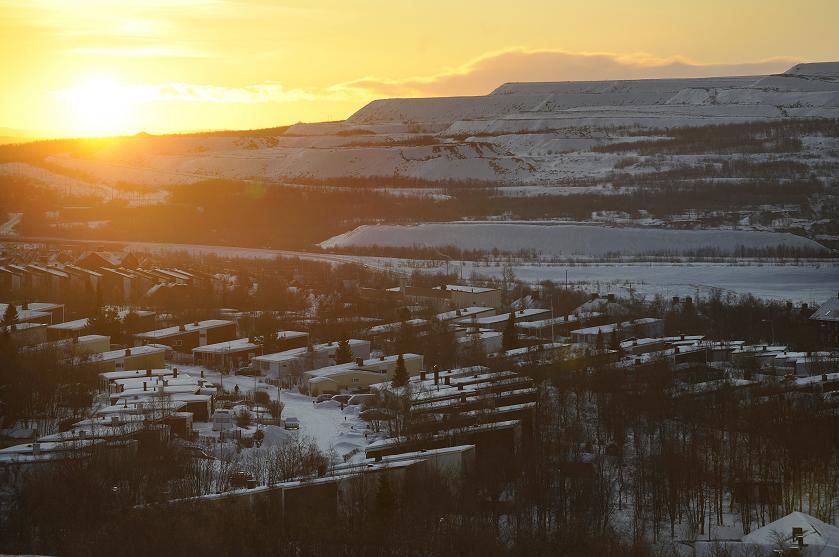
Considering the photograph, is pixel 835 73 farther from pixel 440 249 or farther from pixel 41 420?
pixel 41 420

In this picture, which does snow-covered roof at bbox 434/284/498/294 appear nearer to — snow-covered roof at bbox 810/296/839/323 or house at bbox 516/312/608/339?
house at bbox 516/312/608/339

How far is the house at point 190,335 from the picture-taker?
18.0 m

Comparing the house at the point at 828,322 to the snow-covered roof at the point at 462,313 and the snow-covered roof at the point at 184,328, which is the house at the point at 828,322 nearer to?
the snow-covered roof at the point at 462,313

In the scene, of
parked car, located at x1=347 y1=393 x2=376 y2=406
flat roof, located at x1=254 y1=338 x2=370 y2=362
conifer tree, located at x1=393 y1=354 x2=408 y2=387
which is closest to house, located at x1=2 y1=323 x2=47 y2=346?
flat roof, located at x1=254 y1=338 x2=370 y2=362

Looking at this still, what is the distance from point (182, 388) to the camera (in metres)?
14.0

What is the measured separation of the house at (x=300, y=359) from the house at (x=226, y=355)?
1.14ft

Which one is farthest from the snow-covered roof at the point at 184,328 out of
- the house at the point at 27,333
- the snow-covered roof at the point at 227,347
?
the house at the point at 27,333

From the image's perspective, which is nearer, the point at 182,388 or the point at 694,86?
the point at 182,388

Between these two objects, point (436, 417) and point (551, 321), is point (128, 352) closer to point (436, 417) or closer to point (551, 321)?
point (436, 417)

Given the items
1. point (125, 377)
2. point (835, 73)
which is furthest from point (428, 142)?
point (125, 377)

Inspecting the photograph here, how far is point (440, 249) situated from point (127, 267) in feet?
28.4

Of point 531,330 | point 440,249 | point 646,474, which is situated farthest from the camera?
point 440,249

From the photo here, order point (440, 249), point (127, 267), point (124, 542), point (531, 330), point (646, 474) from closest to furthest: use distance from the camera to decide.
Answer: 1. point (124, 542)
2. point (646, 474)
3. point (531, 330)
4. point (127, 267)
5. point (440, 249)

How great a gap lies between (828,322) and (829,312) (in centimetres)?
36
